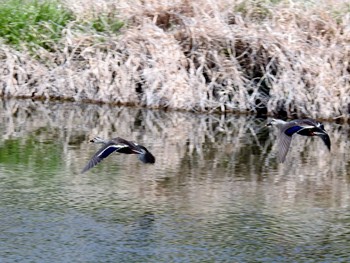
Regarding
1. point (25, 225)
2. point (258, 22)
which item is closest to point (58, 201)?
point (25, 225)

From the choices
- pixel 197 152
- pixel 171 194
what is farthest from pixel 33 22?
pixel 171 194

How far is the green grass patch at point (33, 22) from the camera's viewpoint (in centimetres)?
1337

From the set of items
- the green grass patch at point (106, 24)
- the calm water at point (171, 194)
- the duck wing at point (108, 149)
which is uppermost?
the green grass patch at point (106, 24)

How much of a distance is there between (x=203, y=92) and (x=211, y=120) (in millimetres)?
576

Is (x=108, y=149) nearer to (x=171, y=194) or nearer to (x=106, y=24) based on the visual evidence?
(x=171, y=194)

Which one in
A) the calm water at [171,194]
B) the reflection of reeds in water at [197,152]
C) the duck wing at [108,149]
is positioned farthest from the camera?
the reflection of reeds in water at [197,152]

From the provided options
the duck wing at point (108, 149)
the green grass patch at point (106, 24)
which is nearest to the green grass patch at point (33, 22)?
the green grass patch at point (106, 24)

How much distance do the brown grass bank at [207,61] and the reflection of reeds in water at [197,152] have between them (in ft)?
1.12

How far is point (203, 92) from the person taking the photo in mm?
12453

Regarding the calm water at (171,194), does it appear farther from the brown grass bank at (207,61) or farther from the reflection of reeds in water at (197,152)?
the brown grass bank at (207,61)

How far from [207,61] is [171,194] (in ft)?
15.5

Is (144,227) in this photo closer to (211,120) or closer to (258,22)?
(211,120)

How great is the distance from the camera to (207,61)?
12.9 m

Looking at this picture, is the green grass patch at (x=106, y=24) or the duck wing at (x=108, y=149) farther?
the green grass patch at (x=106, y=24)
